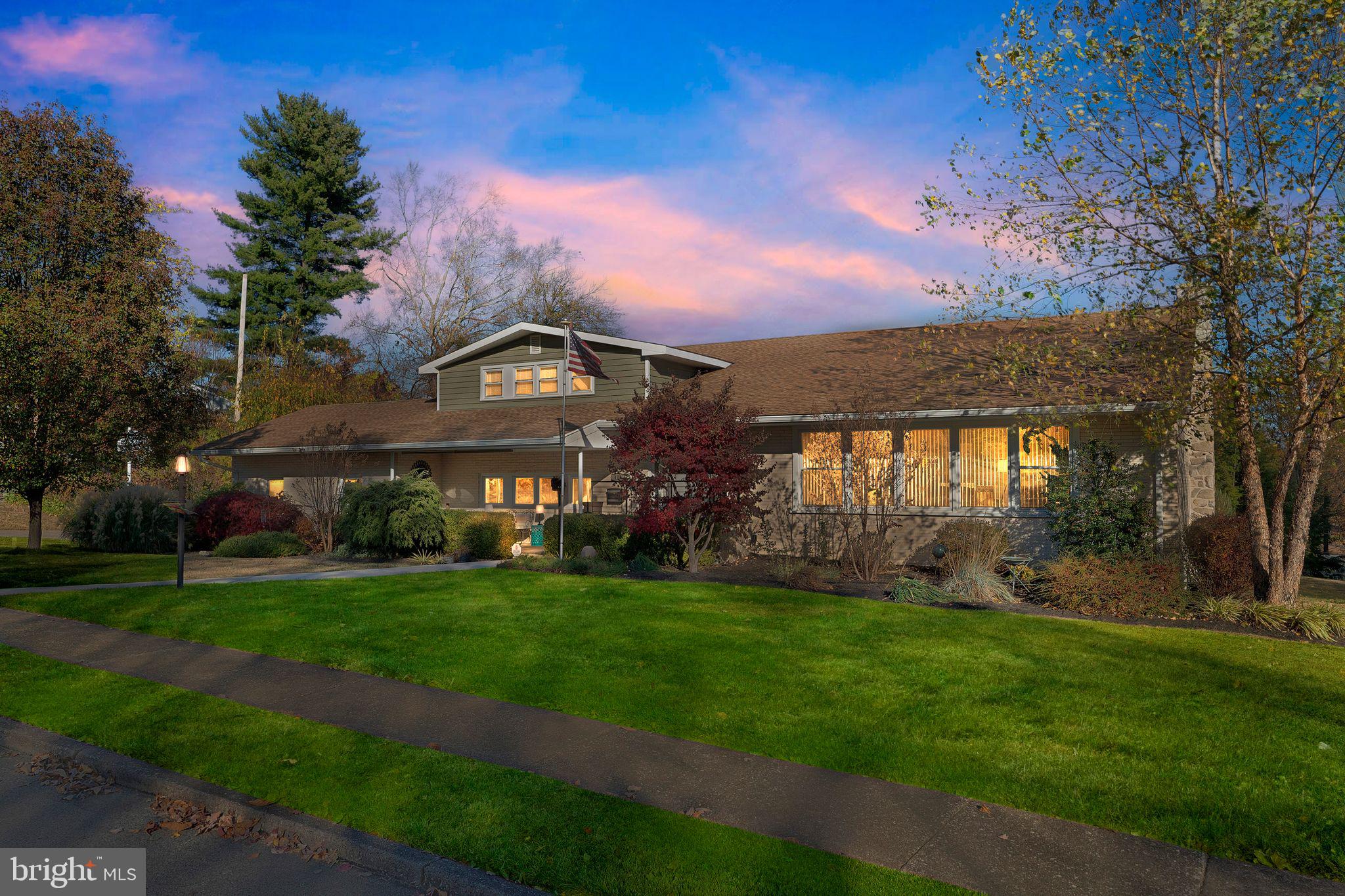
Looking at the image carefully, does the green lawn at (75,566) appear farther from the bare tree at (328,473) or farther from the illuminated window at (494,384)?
the illuminated window at (494,384)

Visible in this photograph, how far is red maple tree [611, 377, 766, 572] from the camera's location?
1575 cm

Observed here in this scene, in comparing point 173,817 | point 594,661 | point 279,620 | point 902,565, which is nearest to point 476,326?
point 902,565

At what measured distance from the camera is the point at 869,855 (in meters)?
4.48

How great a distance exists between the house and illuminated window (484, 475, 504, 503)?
56mm

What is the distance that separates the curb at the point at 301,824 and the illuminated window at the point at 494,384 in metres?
19.4

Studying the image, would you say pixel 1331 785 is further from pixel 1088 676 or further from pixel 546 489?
pixel 546 489

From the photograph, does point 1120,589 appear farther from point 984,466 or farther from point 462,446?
point 462,446

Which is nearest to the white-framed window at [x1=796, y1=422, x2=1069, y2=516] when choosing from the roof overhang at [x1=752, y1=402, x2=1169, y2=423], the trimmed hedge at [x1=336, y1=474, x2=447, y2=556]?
the roof overhang at [x1=752, y1=402, x2=1169, y2=423]

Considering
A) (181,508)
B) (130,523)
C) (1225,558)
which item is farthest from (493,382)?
(1225,558)

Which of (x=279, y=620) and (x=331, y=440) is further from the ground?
(x=331, y=440)

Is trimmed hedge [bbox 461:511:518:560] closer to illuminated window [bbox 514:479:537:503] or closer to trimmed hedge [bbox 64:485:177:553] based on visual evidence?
illuminated window [bbox 514:479:537:503]

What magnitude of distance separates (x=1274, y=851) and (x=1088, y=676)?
367cm

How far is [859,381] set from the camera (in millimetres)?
19281

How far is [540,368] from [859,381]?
32.0ft
